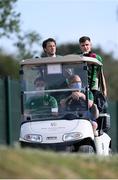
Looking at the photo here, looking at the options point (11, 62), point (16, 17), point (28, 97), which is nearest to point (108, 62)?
point (11, 62)

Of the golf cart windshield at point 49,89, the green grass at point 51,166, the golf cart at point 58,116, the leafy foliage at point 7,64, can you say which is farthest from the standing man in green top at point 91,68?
the leafy foliage at point 7,64

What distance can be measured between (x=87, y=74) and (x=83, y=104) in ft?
1.71

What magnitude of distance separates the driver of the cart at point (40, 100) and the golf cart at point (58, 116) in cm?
2

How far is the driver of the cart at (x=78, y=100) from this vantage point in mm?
13539

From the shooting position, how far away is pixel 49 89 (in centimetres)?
1373

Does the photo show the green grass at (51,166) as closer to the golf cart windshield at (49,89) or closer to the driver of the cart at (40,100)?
the golf cart windshield at (49,89)

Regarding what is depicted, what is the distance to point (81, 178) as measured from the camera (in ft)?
29.2

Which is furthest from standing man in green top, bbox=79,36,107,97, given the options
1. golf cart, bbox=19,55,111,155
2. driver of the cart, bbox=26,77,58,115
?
driver of the cart, bbox=26,77,58,115

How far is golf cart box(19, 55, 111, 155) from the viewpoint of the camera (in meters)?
13.0

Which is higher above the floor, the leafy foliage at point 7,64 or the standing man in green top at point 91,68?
the leafy foliage at point 7,64

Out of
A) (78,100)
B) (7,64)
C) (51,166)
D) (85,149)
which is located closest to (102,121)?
(78,100)

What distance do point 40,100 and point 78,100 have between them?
2.23 feet

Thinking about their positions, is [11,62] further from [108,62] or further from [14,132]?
[14,132]

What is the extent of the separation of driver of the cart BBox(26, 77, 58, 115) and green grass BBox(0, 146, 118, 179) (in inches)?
149
